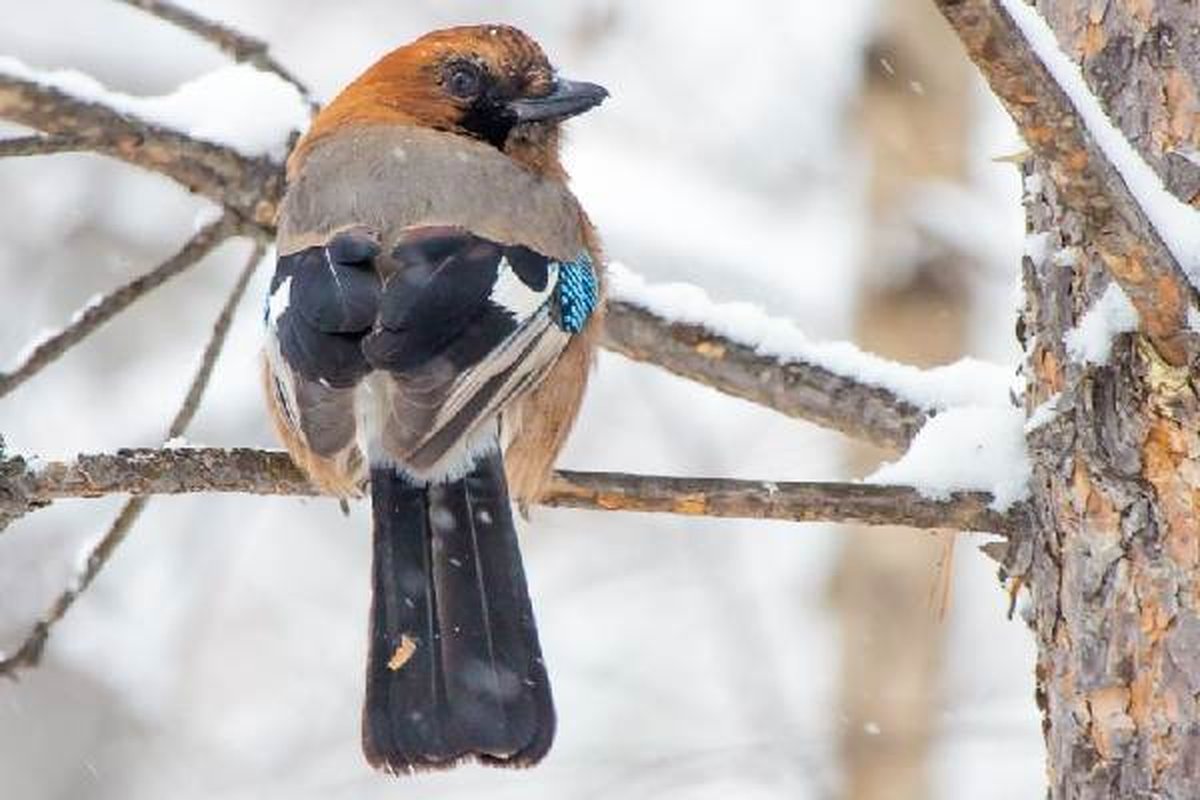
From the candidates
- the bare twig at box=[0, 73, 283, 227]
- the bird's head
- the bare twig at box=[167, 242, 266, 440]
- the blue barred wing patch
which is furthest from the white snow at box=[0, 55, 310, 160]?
the blue barred wing patch

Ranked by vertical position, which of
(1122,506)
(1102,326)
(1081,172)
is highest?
(1081,172)

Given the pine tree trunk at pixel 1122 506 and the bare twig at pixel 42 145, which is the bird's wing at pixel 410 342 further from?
the pine tree trunk at pixel 1122 506

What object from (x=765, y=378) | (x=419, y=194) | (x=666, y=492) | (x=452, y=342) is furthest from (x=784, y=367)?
(x=666, y=492)

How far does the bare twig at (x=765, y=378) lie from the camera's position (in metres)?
3.72

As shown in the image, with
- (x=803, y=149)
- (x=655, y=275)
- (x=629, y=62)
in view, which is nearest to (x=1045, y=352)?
(x=655, y=275)

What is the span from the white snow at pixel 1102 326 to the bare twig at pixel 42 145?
5.98ft

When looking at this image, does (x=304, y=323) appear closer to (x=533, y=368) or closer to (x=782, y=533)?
(x=533, y=368)

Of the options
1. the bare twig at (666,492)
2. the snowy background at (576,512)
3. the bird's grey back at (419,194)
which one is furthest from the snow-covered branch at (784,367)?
the snowy background at (576,512)

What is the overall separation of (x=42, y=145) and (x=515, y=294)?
34.0 inches

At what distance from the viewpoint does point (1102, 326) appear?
286 cm

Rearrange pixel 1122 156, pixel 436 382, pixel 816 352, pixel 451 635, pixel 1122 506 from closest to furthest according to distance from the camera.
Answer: pixel 1122 156
pixel 1122 506
pixel 451 635
pixel 436 382
pixel 816 352

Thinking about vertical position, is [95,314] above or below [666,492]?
below

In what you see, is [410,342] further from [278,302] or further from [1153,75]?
[1153,75]

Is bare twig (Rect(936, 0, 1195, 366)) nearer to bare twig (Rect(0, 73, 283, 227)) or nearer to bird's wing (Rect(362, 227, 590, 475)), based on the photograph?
bird's wing (Rect(362, 227, 590, 475))
